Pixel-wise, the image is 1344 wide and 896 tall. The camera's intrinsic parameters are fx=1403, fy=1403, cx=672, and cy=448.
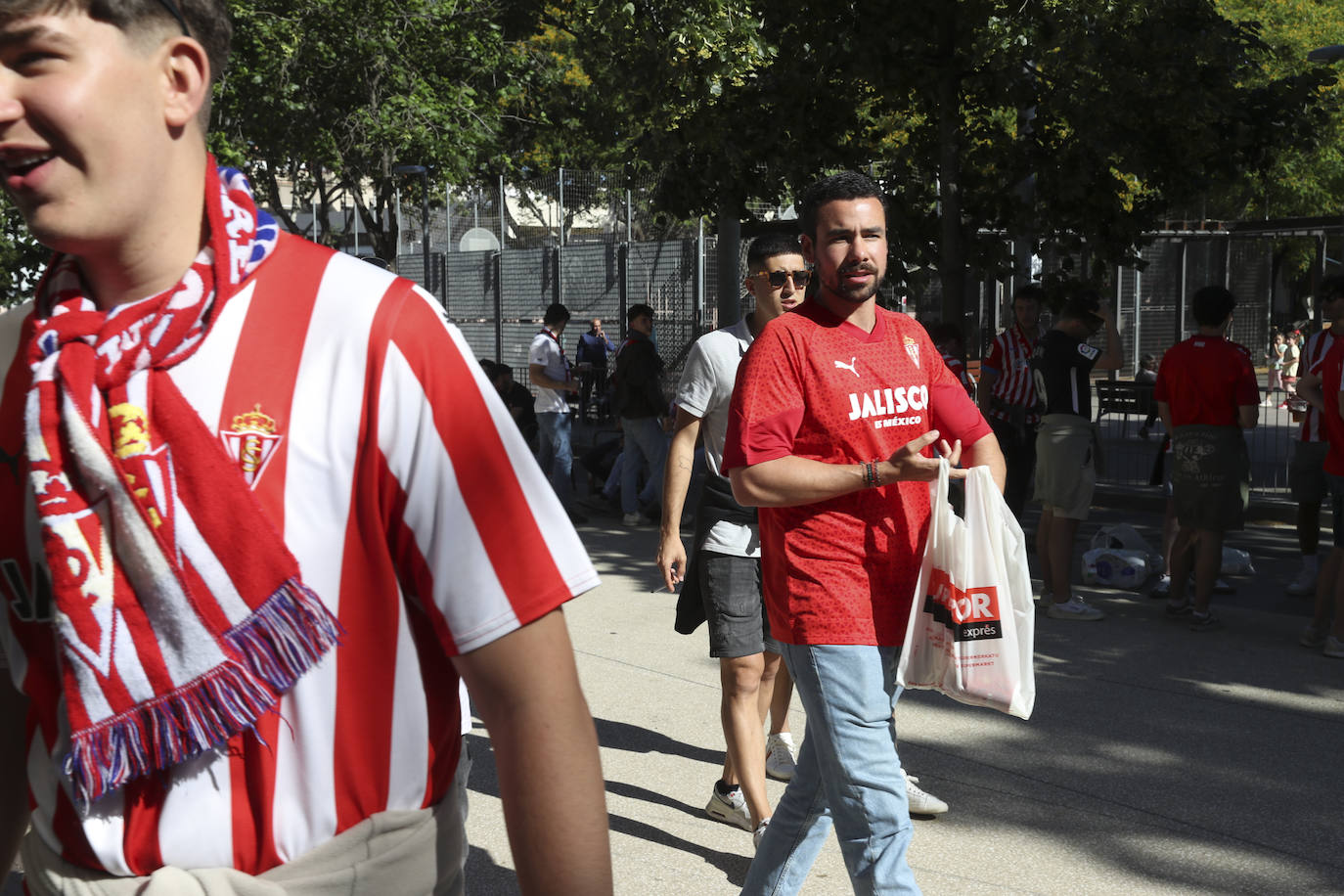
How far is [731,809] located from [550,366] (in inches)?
304

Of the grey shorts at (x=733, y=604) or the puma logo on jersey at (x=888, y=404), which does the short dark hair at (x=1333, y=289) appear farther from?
the puma logo on jersey at (x=888, y=404)

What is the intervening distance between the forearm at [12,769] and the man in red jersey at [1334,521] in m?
7.14

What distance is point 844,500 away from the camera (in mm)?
3471

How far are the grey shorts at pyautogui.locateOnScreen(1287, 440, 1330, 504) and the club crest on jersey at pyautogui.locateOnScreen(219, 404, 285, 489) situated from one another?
28.5ft

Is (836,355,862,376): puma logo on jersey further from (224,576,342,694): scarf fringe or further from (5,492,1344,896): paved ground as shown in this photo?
(224,576,342,694): scarf fringe

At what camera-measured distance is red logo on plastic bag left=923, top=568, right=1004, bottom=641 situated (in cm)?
337

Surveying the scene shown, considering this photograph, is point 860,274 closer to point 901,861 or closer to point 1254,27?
point 901,861

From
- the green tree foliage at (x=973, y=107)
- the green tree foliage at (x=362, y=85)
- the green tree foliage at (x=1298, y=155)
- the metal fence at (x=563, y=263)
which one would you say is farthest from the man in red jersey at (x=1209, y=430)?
the green tree foliage at (x=1298, y=155)

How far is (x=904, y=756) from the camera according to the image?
5.73 m

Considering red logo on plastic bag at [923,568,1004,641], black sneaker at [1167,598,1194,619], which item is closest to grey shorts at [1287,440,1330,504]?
black sneaker at [1167,598,1194,619]

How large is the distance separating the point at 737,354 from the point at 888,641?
69.3 inches

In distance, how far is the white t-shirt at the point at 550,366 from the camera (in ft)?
40.6

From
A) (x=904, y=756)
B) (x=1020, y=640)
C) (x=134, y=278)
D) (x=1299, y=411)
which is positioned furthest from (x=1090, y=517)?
(x=134, y=278)

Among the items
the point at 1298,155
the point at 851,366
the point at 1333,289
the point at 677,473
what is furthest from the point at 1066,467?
the point at 1298,155
